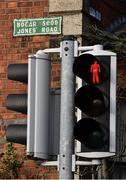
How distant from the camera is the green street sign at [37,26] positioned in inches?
419

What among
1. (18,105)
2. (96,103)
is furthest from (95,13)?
(96,103)

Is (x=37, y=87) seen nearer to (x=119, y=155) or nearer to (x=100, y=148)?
(x=100, y=148)

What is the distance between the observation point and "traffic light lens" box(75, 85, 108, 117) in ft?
16.3

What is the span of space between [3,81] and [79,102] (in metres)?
6.05

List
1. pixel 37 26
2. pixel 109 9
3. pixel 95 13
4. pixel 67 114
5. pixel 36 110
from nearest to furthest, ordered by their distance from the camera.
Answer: pixel 67 114 < pixel 36 110 < pixel 37 26 < pixel 95 13 < pixel 109 9

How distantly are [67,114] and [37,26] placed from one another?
5.90 meters

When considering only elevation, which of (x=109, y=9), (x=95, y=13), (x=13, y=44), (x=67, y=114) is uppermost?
(x=109, y=9)

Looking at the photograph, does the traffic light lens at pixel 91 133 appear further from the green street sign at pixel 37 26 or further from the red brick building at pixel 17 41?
the green street sign at pixel 37 26

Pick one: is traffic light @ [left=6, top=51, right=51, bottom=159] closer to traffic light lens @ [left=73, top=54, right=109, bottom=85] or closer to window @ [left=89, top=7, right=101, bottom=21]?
traffic light lens @ [left=73, top=54, right=109, bottom=85]

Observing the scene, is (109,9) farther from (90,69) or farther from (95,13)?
(90,69)

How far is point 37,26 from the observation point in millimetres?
10789

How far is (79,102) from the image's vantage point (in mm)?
5039

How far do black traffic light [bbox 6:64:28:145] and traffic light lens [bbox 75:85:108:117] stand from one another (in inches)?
21.0

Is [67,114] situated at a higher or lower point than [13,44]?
lower
